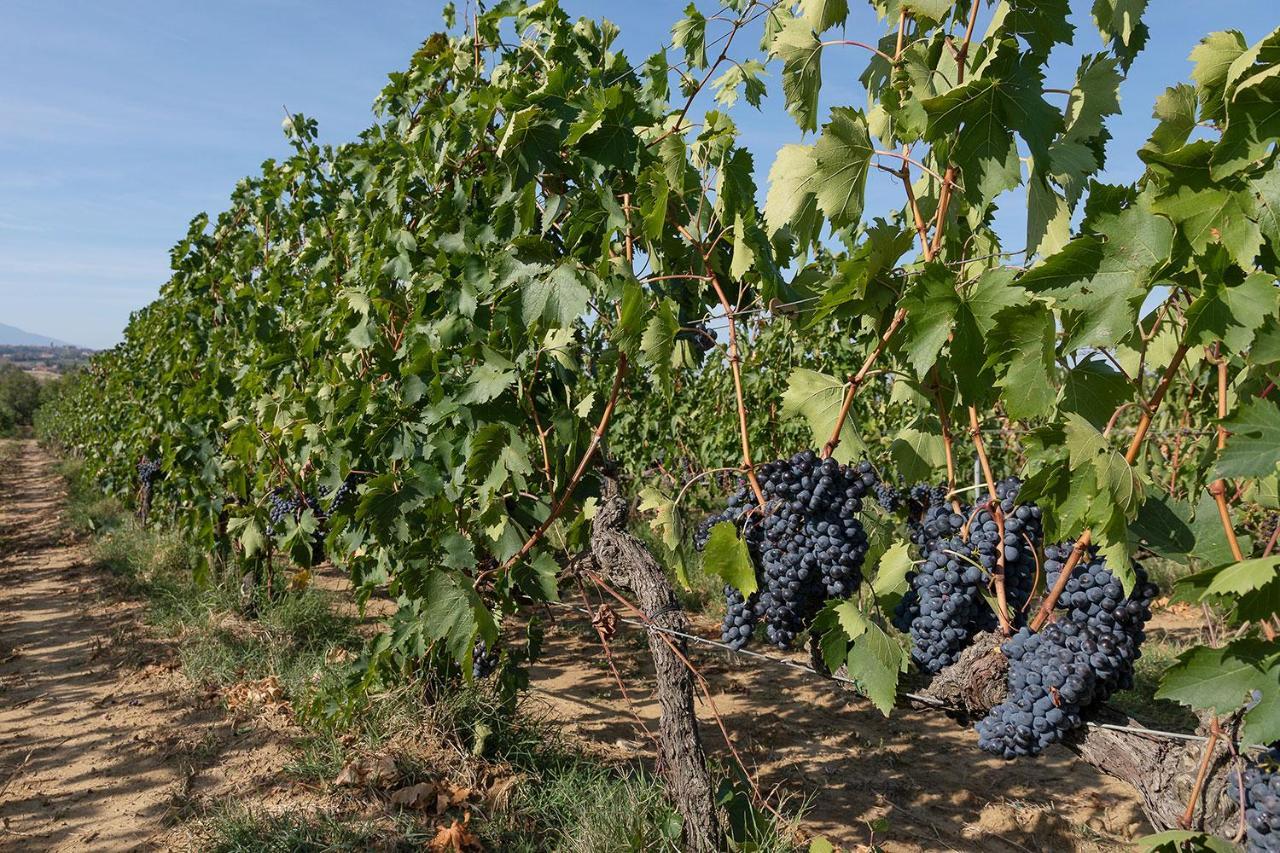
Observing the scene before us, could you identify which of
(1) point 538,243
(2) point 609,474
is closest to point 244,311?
(2) point 609,474

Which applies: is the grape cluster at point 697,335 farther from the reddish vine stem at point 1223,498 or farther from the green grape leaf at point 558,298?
the reddish vine stem at point 1223,498

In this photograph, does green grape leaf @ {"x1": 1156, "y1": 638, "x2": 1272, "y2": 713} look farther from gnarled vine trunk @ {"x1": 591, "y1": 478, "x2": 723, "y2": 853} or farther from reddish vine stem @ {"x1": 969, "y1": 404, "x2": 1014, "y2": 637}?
gnarled vine trunk @ {"x1": 591, "y1": 478, "x2": 723, "y2": 853}

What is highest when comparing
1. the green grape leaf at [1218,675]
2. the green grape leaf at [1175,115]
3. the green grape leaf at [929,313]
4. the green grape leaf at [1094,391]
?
the green grape leaf at [1175,115]

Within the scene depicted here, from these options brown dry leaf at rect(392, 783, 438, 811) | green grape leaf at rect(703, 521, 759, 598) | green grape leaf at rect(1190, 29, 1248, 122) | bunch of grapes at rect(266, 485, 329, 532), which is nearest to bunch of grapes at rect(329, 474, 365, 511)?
bunch of grapes at rect(266, 485, 329, 532)

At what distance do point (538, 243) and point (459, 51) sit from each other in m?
1.44

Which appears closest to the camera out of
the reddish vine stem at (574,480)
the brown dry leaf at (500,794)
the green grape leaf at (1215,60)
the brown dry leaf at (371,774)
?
the green grape leaf at (1215,60)

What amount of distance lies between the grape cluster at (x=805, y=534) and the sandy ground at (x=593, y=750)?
1448mm

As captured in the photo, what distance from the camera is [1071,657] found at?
1526 mm

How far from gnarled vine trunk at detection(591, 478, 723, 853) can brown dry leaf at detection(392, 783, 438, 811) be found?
3.17ft

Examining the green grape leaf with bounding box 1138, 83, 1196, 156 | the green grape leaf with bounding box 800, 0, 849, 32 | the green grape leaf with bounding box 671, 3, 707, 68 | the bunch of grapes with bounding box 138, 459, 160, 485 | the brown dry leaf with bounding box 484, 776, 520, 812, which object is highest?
the green grape leaf with bounding box 671, 3, 707, 68

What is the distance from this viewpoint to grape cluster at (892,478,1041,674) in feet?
5.47

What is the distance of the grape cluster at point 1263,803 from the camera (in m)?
1.32

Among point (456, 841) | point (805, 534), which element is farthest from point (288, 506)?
point (805, 534)

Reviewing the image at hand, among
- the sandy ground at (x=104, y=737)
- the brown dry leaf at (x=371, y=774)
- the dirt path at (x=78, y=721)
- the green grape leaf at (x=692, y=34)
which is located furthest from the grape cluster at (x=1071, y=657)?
the dirt path at (x=78, y=721)
